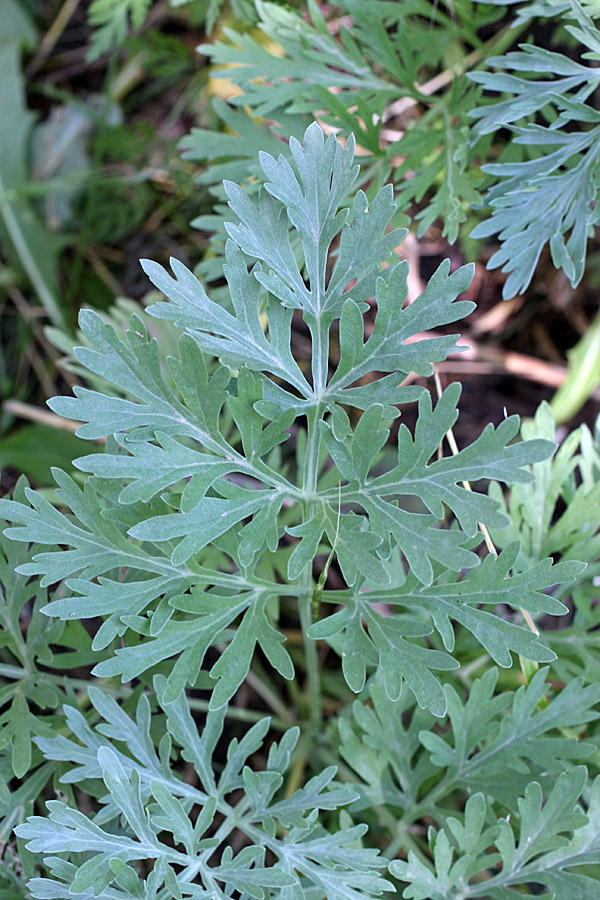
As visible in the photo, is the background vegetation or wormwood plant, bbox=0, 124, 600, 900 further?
the background vegetation

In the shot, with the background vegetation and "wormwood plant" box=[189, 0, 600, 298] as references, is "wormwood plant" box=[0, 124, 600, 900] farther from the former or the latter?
"wormwood plant" box=[189, 0, 600, 298]

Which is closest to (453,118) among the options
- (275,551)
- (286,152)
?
(286,152)

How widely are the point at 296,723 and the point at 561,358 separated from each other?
147cm

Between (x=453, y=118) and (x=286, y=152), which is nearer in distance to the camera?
(x=286, y=152)

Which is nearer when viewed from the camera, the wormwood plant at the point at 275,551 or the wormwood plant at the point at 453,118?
the wormwood plant at the point at 275,551

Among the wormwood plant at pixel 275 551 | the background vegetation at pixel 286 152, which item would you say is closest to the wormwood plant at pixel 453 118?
the background vegetation at pixel 286 152

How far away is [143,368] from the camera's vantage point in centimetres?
100

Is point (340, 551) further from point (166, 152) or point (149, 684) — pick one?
point (166, 152)

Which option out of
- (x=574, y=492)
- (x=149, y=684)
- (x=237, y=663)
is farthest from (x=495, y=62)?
(x=149, y=684)

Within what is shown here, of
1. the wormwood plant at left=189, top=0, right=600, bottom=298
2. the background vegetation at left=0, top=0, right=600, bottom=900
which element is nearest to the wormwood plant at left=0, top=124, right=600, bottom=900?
the background vegetation at left=0, top=0, right=600, bottom=900

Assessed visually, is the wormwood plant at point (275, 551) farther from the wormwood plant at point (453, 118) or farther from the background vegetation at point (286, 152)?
the wormwood plant at point (453, 118)

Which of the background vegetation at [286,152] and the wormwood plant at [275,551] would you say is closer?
the wormwood plant at [275,551]

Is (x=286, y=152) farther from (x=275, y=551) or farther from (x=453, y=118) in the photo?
(x=275, y=551)

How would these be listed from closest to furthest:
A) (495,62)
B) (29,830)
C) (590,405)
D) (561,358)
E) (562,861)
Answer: (29,830), (562,861), (495,62), (590,405), (561,358)
